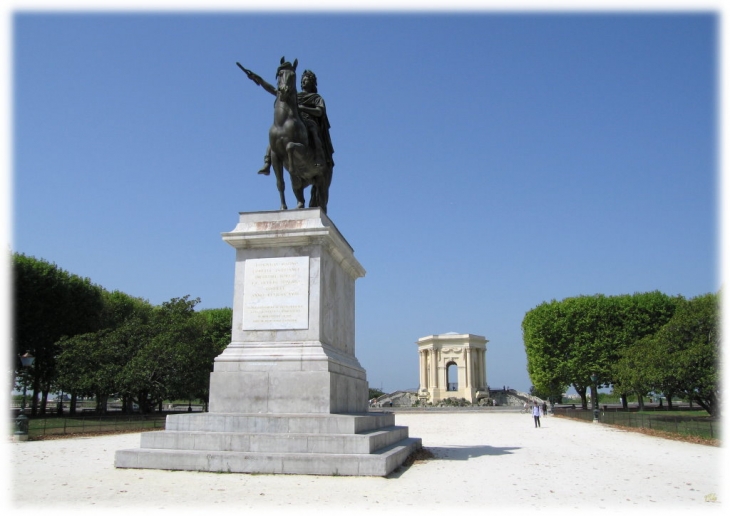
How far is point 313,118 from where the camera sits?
48.2ft

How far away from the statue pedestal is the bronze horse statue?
1.45 meters

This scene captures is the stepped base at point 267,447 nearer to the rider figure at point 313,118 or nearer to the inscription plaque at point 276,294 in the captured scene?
the inscription plaque at point 276,294


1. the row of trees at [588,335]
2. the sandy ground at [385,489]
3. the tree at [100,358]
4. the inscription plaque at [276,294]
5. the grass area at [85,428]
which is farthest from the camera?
the row of trees at [588,335]

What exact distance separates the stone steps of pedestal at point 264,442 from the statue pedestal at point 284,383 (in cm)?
2

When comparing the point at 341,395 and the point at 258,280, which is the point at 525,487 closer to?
the point at 341,395

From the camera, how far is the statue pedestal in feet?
33.0

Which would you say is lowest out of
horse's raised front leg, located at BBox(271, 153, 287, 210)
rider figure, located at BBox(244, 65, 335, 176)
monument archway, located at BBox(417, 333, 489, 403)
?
monument archway, located at BBox(417, 333, 489, 403)

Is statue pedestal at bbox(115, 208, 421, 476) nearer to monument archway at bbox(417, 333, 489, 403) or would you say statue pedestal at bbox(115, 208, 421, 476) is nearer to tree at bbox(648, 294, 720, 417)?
tree at bbox(648, 294, 720, 417)

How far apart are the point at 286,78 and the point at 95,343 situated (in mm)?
30327

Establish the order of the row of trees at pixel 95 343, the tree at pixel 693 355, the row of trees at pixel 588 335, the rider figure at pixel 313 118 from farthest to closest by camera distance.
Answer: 1. the row of trees at pixel 588 335
2. the row of trees at pixel 95 343
3. the tree at pixel 693 355
4. the rider figure at pixel 313 118

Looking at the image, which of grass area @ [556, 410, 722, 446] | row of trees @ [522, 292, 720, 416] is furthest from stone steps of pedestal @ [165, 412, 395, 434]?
row of trees @ [522, 292, 720, 416]

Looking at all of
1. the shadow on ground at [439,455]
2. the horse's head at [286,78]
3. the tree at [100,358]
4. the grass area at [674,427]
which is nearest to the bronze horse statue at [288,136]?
the horse's head at [286,78]

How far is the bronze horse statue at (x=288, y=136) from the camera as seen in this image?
43.9 ft

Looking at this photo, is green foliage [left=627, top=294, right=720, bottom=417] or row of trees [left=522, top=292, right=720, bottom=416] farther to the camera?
row of trees [left=522, top=292, right=720, bottom=416]
